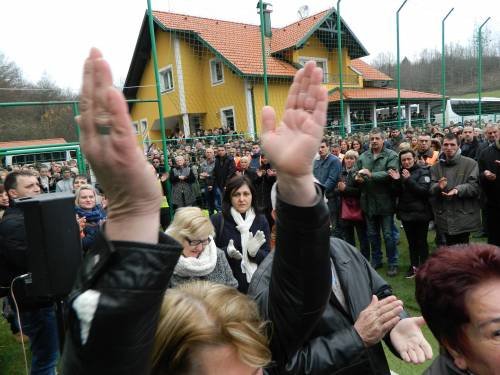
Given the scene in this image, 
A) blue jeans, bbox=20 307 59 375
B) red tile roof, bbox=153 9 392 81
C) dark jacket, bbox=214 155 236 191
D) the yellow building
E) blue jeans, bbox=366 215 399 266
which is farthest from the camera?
the yellow building

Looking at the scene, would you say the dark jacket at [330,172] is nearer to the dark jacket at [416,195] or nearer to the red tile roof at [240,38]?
the dark jacket at [416,195]

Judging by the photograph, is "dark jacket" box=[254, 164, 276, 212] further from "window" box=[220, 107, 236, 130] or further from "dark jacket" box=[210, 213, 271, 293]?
"window" box=[220, 107, 236, 130]

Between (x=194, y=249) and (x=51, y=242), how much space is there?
991 millimetres

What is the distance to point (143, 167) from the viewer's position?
0.66 meters

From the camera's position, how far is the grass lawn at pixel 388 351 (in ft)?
10.5

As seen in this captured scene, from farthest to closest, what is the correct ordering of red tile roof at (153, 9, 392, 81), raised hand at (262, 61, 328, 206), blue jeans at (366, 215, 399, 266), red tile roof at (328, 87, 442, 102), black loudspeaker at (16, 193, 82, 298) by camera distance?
red tile roof at (328, 87, 442, 102), red tile roof at (153, 9, 392, 81), blue jeans at (366, 215, 399, 266), black loudspeaker at (16, 193, 82, 298), raised hand at (262, 61, 328, 206)

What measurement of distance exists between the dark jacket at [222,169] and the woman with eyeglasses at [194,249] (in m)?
5.60

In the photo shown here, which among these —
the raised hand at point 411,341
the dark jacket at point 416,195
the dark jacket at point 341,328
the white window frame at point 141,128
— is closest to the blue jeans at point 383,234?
the dark jacket at point 416,195

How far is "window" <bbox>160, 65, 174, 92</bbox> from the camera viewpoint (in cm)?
1624

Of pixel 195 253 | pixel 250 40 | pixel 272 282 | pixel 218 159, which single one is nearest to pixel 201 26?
pixel 250 40

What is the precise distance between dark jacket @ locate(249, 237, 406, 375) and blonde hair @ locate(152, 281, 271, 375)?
0.11 meters

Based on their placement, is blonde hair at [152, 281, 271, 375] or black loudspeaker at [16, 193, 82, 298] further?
black loudspeaker at [16, 193, 82, 298]

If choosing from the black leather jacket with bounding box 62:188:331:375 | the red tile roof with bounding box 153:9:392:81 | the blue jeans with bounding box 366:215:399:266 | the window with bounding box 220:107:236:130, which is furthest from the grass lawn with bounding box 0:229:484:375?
the window with bounding box 220:107:236:130

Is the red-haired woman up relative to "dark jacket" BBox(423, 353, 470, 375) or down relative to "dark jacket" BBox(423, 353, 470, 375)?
up
